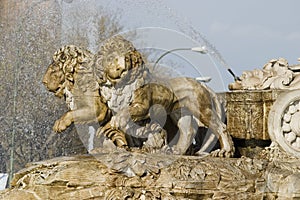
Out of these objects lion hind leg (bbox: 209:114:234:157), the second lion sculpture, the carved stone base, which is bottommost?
the carved stone base

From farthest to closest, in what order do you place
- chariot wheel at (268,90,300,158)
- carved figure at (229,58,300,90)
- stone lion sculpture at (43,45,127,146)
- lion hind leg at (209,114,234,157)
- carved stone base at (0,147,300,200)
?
carved figure at (229,58,300,90)
lion hind leg at (209,114,234,157)
stone lion sculpture at (43,45,127,146)
chariot wheel at (268,90,300,158)
carved stone base at (0,147,300,200)

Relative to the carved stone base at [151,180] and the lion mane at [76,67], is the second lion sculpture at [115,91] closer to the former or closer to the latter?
the lion mane at [76,67]

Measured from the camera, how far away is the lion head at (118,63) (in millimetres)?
5844

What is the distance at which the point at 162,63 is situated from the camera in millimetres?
6629

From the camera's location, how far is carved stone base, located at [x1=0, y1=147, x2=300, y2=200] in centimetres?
507

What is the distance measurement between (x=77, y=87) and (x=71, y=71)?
0.18m

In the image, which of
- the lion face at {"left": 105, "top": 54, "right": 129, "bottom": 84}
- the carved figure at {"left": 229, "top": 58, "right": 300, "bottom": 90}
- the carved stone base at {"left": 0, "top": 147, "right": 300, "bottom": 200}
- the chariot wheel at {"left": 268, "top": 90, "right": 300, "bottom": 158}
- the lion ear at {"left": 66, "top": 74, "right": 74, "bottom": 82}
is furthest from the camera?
the carved figure at {"left": 229, "top": 58, "right": 300, "bottom": 90}

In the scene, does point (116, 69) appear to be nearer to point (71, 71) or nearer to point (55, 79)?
point (71, 71)

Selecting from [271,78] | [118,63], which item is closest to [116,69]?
[118,63]

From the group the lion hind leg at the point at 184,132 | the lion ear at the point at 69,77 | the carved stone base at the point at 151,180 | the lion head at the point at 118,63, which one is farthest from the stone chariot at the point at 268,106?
the lion ear at the point at 69,77

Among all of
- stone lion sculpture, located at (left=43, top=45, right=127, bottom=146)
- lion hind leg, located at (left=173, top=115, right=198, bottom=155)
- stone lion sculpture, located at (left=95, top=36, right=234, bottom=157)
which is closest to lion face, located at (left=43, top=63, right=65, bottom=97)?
stone lion sculpture, located at (left=43, top=45, right=127, bottom=146)

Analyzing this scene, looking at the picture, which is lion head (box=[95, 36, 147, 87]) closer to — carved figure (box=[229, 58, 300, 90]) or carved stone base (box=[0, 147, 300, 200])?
carved stone base (box=[0, 147, 300, 200])

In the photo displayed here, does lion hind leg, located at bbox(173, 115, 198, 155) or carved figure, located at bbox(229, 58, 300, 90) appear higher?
carved figure, located at bbox(229, 58, 300, 90)

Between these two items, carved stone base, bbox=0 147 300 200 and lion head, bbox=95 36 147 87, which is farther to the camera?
lion head, bbox=95 36 147 87
